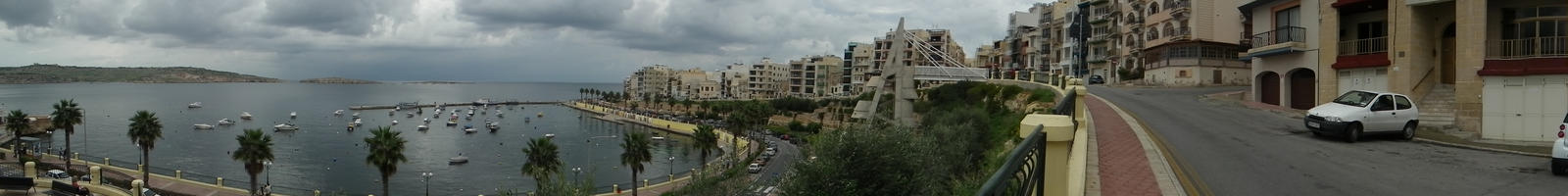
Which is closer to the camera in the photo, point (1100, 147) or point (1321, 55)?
point (1100, 147)

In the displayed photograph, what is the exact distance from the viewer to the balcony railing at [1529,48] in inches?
632

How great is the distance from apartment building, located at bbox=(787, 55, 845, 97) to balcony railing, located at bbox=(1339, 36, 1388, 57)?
100 m

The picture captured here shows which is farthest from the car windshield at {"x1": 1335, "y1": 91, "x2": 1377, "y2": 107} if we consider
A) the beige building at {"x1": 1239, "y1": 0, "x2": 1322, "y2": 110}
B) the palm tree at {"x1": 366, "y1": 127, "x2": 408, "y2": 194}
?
the palm tree at {"x1": 366, "y1": 127, "x2": 408, "y2": 194}

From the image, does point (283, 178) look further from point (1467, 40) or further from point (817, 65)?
point (817, 65)

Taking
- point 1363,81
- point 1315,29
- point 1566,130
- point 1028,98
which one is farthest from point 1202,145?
point 1028,98

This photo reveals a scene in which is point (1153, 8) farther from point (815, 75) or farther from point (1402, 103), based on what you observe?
point (815, 75)

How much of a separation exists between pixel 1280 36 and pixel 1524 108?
9.68 metres

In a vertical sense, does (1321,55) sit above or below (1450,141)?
above

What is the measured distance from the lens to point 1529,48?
1667 centimetres

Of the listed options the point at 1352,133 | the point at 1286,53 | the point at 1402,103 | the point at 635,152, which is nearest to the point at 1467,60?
the point at 1402,103

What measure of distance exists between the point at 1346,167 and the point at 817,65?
118781 millimetres

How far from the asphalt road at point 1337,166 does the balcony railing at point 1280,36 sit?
8397mm

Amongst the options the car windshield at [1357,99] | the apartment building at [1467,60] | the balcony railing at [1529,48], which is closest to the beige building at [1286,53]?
the apartment building at [1467,60]

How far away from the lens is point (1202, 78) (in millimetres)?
44156
